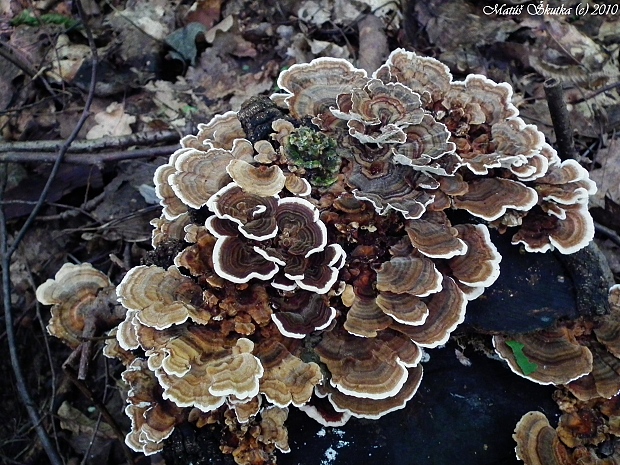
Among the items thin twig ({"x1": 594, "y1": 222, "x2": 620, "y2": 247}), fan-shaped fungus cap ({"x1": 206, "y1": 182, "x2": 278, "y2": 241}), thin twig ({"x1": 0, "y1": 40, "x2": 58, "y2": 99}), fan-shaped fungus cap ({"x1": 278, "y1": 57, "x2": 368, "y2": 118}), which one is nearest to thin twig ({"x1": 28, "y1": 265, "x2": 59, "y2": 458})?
thin twig ({"x1": 0, "y1": 40, "x2": 58, "y2": 99})

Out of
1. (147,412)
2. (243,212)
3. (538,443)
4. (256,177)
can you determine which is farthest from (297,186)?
(538,443)

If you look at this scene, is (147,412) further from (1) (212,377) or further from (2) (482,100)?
(2) (482,100)

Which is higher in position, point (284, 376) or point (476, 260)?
point (476, 260)

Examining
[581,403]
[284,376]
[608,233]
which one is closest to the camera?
[284,376]

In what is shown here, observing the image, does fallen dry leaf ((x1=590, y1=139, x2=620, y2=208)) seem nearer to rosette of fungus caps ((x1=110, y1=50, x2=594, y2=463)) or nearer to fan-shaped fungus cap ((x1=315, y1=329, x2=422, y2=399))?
rosette of fungus caps ((x1=110, y1=50, x2=594, y2=463))

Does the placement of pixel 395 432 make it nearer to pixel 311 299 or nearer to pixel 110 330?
pixel 311 299

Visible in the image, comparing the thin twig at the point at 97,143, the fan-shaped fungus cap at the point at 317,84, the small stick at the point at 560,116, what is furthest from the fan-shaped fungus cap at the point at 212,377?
the thin twig at the point at 97,143
